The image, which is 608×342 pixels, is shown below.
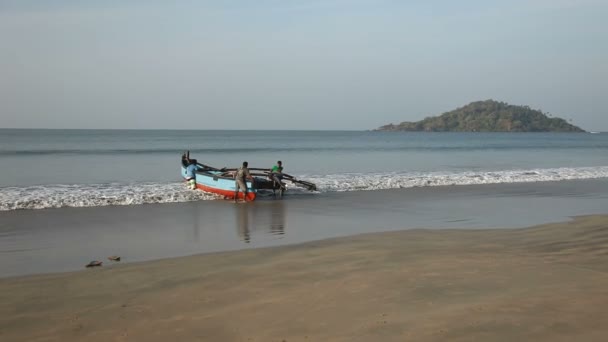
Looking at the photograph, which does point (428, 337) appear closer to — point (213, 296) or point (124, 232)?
point (213, 296)

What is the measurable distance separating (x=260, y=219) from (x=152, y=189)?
7320mm

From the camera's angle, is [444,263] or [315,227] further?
[315,227]

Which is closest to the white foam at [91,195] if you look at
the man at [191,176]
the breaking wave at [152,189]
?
the breaking wave at [152,189]

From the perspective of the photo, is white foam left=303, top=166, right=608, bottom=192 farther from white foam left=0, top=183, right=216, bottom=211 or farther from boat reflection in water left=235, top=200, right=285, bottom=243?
white foam left=0, top=183, right=216, bottom=211

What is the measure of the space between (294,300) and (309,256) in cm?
290

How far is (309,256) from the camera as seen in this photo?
10141 millimetres

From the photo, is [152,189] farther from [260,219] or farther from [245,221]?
[245,221]

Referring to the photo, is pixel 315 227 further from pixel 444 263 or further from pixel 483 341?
pixel 483 341

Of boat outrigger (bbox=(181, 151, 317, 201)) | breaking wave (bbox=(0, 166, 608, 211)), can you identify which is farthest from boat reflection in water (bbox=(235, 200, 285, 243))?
breaking wave (bbox=(0, 166, 608, 211))

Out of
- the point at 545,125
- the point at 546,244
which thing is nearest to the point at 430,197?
the point at 546,244

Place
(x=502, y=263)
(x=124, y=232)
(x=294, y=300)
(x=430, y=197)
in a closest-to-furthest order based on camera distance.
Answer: (x=294, y=300) → (x=502, y=263) → (x=124, y=232) → (x=430, y=197)

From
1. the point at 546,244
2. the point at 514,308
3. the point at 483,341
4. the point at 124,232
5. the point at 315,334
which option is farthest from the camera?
the point at 124,232

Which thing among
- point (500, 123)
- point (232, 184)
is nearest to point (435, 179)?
point (232, 184)

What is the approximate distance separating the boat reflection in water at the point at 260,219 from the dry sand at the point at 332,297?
8.82ft
